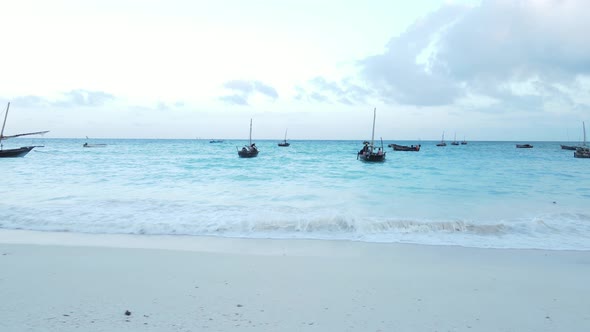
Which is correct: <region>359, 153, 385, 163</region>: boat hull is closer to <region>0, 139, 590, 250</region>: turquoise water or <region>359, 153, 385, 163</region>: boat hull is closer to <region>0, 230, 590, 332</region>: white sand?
<region>0, 139, 590, 250</region>: turquoise water

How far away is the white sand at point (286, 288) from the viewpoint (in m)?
4.05

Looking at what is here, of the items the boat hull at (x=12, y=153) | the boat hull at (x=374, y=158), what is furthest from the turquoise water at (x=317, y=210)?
the boat hull at (x=12, y=153)

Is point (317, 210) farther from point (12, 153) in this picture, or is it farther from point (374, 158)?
point (12, 153)

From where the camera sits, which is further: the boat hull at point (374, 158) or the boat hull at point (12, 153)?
the boat hull at point (12, 153)

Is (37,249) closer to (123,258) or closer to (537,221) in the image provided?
(123,258)

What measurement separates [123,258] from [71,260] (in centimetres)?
84

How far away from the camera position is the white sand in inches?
159

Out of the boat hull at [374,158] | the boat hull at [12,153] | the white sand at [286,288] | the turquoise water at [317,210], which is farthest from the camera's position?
the boat hull at [12,153]

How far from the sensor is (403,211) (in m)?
12.9

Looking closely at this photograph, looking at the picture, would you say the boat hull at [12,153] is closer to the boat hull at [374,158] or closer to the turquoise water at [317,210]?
the turquoise water at [317,210]

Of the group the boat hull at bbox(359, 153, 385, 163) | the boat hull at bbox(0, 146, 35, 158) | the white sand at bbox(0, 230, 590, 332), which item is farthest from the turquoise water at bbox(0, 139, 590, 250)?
the boat hull at bbox(0, 146, 35, 158)

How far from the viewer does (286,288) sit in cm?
503

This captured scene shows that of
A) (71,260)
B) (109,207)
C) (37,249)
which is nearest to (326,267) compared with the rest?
(71,260)

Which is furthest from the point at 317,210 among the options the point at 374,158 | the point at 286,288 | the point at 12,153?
the point at 12,153
